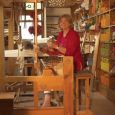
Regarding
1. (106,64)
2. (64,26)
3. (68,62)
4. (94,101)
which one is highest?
(64,26)

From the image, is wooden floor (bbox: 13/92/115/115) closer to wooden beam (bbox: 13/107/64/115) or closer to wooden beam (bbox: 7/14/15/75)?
wooden beam (bbox: 7/14/15/75)

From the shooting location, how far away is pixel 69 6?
38.9 feet

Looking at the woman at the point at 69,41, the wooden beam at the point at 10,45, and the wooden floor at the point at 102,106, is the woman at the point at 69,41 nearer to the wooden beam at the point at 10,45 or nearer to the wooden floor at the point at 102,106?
the wooden floor at the point at 102,106

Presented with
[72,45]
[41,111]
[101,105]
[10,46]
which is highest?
[72,45]

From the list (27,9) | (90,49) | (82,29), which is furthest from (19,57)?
(82,29)

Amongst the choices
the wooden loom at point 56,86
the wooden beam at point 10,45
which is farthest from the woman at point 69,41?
the wooden beam at point 10,45

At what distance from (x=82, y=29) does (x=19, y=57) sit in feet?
15.6

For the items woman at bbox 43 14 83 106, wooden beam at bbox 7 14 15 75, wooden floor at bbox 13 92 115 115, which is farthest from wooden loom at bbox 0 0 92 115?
wooden beam at bbox 7 14 15 75

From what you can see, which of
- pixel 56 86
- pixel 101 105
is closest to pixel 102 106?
pixel 101 105

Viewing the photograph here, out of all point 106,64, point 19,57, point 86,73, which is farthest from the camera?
point 106,64

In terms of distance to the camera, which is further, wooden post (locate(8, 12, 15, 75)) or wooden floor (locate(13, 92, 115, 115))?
wooden post (locate(8, 12, 15, 75))

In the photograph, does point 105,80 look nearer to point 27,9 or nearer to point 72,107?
point 27,9

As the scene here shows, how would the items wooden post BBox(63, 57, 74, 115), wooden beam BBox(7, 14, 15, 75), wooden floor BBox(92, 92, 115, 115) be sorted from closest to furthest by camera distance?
wooden post BBox(63, 57, 74, 115) → wooden floor BBox(92, 92, 115, 115) → wooden beam BBox(7, 14, 15, 75)

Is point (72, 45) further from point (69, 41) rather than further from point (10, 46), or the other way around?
point (10, 46)
